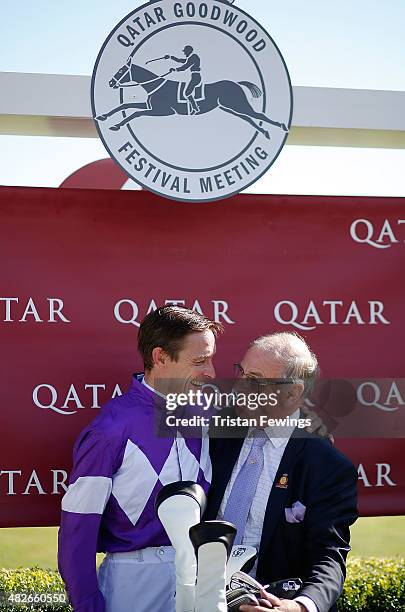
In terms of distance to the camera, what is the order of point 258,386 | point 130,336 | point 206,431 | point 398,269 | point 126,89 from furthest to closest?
point 398,269 < point 130,336 < point 126,89 < point 206,431 < point 258,386

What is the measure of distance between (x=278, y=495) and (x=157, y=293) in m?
1.25

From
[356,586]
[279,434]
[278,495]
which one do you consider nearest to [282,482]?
[278,495]

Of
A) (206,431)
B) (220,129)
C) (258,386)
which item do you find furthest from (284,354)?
(220,129)

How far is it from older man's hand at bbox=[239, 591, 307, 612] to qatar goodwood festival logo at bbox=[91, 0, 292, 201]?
5.33ft

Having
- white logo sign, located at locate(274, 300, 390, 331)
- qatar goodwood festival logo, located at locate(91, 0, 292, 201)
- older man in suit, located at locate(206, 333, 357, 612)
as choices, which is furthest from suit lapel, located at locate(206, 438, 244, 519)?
qatar goodwood festival logo, located at locate(91, 0, 292, 201)

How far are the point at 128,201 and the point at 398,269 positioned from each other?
1.23 meters

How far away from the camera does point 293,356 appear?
2721 millimetres

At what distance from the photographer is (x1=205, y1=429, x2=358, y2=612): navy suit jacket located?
97.6 inches

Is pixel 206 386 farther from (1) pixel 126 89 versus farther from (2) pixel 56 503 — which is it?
(1) pixel 126 89

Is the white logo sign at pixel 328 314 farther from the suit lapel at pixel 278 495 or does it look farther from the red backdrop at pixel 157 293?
the suit lapel at pixel 278 495

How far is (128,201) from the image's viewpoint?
11.5 feet

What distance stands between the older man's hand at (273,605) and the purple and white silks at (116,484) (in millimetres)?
565

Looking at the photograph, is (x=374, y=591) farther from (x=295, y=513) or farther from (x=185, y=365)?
(x=185, y=365)

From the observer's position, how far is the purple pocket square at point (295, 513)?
250 centimetres
